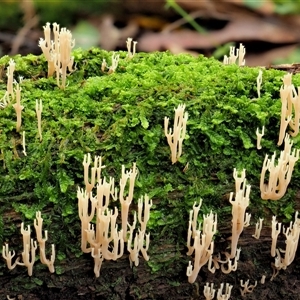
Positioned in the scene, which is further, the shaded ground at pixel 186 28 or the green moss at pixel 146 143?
the shaded ground at pixel 186 28

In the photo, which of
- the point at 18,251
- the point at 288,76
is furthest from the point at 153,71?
the point at 18,251

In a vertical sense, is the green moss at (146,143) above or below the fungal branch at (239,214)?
above

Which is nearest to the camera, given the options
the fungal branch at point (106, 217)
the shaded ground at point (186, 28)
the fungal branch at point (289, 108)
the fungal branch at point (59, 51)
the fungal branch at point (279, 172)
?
the fungal branch at point (106, 217)

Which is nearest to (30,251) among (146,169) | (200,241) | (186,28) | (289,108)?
(146,169)

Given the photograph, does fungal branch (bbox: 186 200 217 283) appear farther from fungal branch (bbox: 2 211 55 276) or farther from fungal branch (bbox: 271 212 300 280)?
fungal branch (bbox: 2 211 55 276)

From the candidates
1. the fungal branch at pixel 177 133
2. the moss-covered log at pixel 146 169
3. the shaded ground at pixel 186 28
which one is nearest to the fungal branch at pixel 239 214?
the moss-covered log at pixel 146 169

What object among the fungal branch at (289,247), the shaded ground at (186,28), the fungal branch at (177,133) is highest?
the shaded ground at (186,28)

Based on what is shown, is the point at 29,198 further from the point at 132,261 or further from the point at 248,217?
the point at 248,217

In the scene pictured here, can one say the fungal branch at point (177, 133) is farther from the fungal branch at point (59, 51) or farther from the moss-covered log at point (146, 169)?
the fungal branch at point (59, 51)
